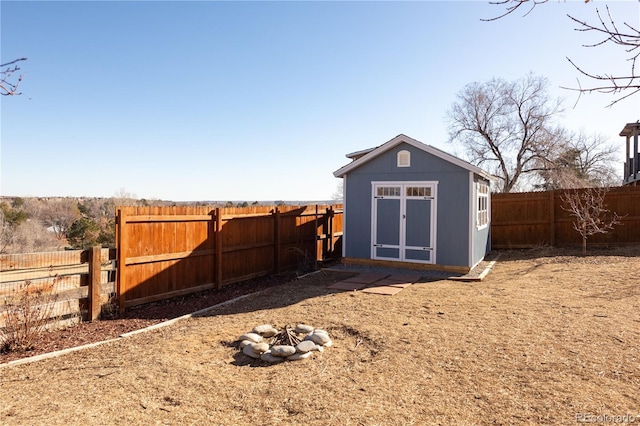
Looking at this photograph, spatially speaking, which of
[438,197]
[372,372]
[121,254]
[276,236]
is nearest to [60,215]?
[276,236]

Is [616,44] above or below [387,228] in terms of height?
above

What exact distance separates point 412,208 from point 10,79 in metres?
8.67

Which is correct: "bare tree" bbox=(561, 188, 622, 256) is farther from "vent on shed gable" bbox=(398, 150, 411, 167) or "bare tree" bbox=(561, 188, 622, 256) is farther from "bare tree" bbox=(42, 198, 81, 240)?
"bare tree" bbox=(42, 198, 81, 240)

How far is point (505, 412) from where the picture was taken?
3055 millimetres

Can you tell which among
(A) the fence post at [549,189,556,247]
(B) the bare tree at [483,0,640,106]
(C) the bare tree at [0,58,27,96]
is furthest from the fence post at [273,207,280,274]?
(A) the fence post at [549,189,556,247]

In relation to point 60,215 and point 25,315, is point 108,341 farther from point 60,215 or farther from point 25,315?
point 60,215

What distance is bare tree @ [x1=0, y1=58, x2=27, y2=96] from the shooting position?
6.24ft

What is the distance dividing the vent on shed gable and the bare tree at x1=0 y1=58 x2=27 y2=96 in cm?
861

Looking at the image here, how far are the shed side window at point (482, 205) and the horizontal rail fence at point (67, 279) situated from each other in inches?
337

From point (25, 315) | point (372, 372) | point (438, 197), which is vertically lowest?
point (372, 372)

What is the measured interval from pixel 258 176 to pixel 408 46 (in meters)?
20.3

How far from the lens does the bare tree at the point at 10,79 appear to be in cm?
190

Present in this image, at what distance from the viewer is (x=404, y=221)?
9805 millimetres

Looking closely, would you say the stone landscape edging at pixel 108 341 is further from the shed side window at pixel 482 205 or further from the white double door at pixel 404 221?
the shed side window at pixel 482 205
